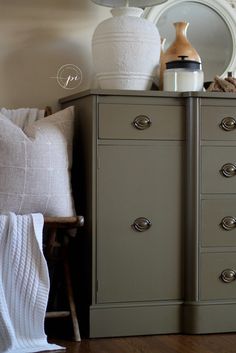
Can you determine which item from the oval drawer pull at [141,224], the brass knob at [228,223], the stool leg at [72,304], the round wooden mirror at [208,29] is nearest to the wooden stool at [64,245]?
the stool leg at [72,304]

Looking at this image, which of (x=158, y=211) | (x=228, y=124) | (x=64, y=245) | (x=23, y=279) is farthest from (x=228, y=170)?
(x=23, y=279)

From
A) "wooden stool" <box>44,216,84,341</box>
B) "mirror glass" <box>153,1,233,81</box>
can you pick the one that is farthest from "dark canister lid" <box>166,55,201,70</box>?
"wooden stool" <box>44,216,84,341</box>

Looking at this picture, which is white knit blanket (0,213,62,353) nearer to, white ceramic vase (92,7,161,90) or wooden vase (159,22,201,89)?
white ceramic vase (92,7,161,90)

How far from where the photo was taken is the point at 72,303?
274cm

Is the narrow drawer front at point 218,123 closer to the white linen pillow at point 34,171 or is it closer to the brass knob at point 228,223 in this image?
the brass knob at point 228,223

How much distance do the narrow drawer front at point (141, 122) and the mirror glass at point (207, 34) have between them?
54 centimetres

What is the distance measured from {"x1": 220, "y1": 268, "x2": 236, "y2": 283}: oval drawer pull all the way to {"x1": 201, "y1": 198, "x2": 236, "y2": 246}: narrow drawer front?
4.2 inches

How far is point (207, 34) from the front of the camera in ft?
10.7

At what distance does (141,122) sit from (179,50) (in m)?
0.45

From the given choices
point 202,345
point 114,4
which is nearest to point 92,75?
point 114,4

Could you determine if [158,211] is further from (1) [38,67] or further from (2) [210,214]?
(1) [38,67]

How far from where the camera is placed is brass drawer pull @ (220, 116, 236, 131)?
2809 mm

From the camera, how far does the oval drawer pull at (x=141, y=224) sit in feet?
9.07

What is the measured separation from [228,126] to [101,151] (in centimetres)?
52
